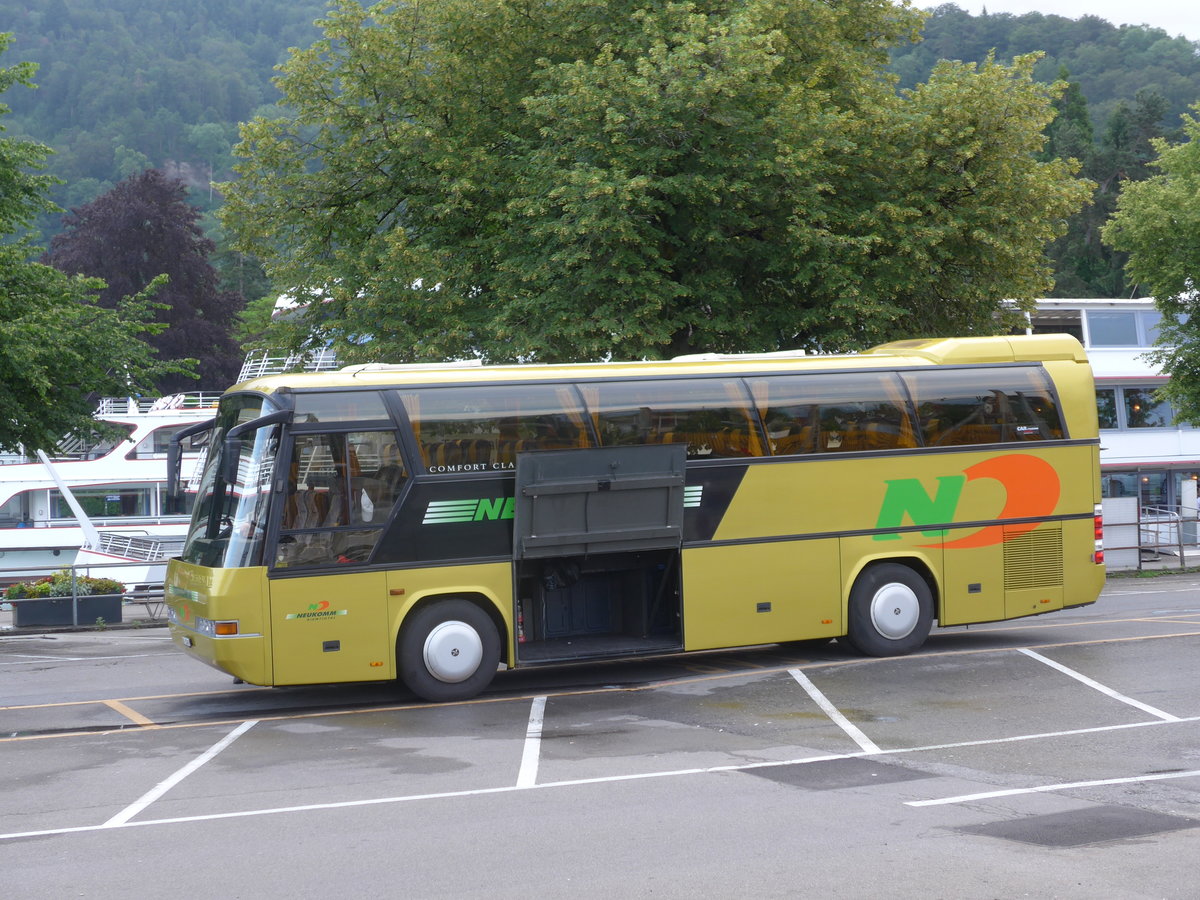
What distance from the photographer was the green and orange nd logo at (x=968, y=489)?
15.7 m

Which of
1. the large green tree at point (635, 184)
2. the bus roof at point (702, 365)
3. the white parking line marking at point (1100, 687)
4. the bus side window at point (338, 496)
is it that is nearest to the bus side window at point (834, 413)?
the bus roof at point (702, 365)

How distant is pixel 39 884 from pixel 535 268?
1471cm

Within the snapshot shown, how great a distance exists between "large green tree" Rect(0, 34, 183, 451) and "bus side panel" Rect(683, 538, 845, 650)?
1166cm

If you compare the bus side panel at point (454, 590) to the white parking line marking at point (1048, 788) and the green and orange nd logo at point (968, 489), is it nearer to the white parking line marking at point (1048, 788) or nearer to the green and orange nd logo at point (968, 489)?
the green and orange nd logo at point (968, 489)

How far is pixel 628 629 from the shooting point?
1479cm

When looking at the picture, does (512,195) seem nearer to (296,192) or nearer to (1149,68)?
(296,192)

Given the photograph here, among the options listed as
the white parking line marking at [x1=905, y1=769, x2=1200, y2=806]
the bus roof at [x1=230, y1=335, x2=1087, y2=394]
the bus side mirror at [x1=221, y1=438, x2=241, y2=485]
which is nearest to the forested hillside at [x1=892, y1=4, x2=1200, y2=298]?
the bus roof at [x1=230, y1=335, x2=1087, y2=394]

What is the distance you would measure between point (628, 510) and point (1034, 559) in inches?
215

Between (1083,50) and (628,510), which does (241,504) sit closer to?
(628,510)

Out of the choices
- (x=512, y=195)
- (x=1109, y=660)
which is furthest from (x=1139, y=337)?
(x=1109, y=660)

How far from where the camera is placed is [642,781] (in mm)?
9500

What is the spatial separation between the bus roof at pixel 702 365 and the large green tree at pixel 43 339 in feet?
26.7

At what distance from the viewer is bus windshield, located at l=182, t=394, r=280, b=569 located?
12.9m

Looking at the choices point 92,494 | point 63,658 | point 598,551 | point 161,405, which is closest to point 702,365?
point 598,551
